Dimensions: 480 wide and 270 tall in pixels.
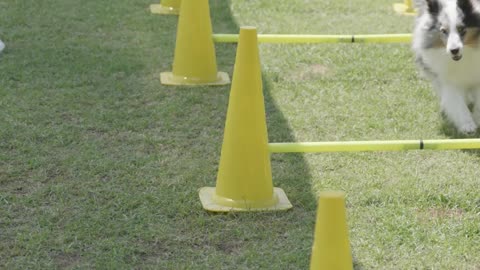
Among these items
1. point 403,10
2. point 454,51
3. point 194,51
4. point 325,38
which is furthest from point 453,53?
point 403,10

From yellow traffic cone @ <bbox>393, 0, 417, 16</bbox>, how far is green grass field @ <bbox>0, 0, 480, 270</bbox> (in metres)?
0.58

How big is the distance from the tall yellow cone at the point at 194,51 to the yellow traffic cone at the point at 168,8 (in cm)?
173

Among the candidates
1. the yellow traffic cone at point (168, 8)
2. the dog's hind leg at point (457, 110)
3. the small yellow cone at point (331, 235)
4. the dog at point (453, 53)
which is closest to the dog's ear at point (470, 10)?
the dog at point (453, 53)

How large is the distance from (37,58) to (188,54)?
104 cm

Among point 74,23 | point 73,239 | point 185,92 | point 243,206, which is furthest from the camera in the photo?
point 74,23

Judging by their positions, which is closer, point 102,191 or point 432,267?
point 432,267

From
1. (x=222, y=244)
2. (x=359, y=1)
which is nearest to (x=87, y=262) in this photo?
(x=222, y=244)

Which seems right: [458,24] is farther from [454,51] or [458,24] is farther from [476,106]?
[476,106]

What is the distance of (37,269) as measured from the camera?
3.45 meters

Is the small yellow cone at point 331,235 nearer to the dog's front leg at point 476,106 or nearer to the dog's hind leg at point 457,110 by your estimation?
the dog's hind leg at point 457,110

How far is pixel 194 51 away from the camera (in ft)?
19.5

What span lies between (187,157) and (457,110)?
5.30 feet

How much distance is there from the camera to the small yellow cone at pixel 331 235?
292cm

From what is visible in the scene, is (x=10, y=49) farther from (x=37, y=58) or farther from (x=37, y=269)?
(x=37, y=269)
